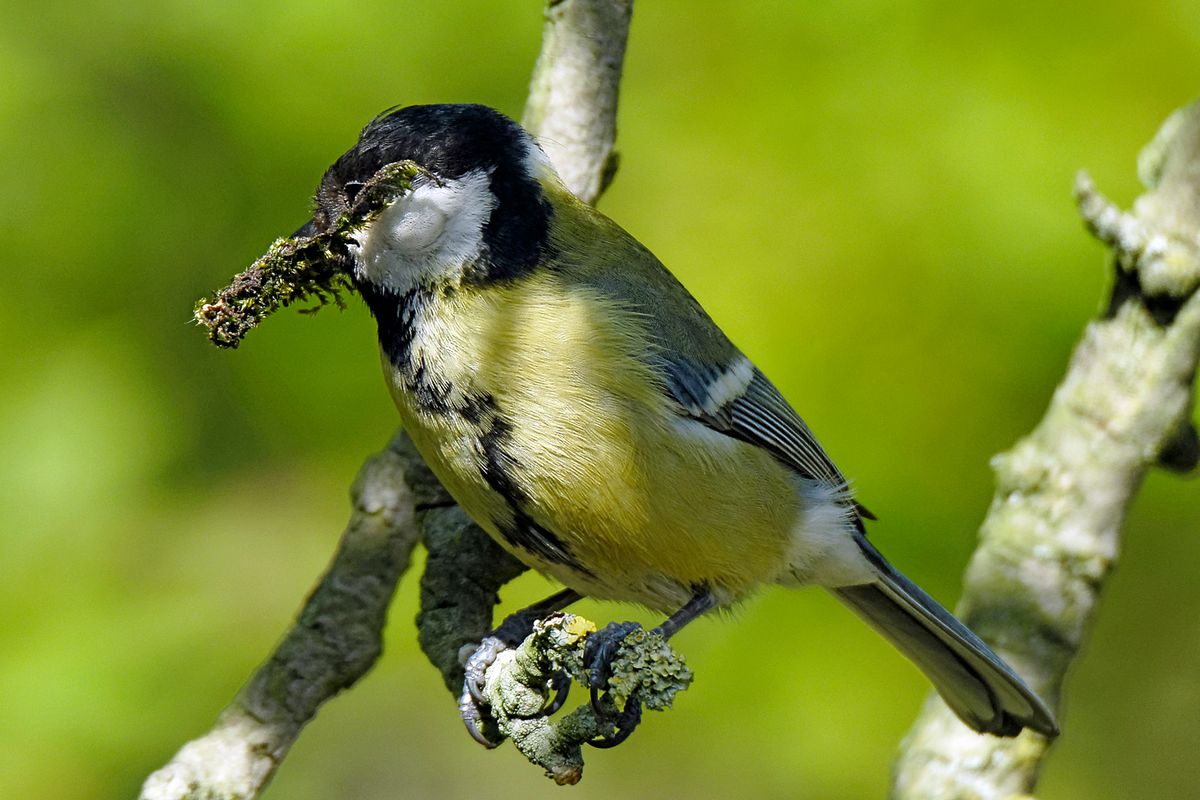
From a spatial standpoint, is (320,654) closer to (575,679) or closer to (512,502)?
(512,502)

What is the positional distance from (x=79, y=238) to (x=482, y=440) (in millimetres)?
1483

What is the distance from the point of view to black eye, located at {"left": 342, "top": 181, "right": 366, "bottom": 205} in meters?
2.76

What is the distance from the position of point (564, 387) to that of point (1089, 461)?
5.12ft

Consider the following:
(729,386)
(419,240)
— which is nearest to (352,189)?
(419,240)

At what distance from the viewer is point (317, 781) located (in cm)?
380

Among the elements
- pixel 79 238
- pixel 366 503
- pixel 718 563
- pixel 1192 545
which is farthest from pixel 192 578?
pixel 1192 545

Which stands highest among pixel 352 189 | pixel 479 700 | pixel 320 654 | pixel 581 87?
pixel 581 87

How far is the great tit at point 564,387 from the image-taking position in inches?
105

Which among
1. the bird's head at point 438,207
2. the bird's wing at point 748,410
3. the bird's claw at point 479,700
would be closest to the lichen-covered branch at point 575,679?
the bird's claw at point 479,700

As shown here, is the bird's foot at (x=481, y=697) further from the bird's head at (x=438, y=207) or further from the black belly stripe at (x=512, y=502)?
the bird's head at (x=438, y=207)

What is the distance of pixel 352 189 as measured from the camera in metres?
2.77

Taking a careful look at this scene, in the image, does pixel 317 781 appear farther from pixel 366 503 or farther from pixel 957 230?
pixel 957 230

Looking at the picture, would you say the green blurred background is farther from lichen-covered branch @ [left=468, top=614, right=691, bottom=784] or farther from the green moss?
lichen-covered branch @ [left=468, top=614, right=691, bottom=784]

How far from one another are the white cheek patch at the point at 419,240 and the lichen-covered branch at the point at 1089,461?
1.53 m
